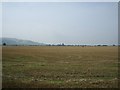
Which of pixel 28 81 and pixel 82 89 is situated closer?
pixel 82 89

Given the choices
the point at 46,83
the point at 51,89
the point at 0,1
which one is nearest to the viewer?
the point at 0,1

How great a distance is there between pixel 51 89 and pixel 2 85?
5.39 feet

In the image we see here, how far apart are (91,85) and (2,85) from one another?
301cm

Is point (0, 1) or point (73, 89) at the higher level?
point (0, 1)

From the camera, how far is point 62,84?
8.65m

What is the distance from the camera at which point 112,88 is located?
7.73m

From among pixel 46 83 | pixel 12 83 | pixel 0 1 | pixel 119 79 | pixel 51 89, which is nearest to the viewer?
pixel 0 1

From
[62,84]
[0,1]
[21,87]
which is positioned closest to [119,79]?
[62,84]

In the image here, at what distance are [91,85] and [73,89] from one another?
1126 millimetres

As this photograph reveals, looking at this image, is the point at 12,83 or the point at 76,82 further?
the point at 76,82

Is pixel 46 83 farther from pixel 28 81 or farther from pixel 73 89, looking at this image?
pixel 73 89

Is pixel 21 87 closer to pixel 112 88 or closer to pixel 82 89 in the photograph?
pixel 82 89

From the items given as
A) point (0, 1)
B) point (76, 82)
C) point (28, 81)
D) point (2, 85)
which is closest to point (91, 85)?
point (76, 82)

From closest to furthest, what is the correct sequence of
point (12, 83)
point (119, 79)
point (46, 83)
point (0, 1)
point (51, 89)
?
point (0, 1) → point (51, 89) → point (12, 83) → point (46, 83) → point (119, 79)
